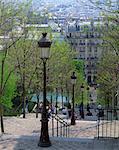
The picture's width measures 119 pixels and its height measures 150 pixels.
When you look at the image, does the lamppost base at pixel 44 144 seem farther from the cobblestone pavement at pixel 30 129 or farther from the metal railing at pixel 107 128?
the cobblestone pavement at pixel 30 129

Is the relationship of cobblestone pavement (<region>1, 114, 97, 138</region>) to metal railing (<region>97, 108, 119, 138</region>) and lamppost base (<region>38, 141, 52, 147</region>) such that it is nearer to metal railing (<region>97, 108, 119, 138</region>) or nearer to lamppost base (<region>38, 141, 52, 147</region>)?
metal railing (<region>97, 108, 119, 138</region>)

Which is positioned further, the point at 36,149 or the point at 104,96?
the point at 104,96

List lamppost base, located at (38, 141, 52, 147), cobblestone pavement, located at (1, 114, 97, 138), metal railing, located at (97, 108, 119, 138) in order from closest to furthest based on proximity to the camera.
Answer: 1. lamppost base, located at (38, 141, 52, 147)
2. metal railing, located at (97, 108, 119, 138)
3. cobblestone pavement, located at (1, 114, 97, 138)

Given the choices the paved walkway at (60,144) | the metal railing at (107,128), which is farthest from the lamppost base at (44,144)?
the metal railing at (107,128)

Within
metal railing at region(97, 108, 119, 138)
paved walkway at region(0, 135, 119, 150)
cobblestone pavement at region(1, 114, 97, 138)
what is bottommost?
cobblestone pavement at region(1, 114, 97, 138)

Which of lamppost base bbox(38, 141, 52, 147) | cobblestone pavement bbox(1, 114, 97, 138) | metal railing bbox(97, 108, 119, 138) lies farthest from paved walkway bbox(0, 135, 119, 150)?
cobblestone pavement bbox(1, 114, 97, 138)

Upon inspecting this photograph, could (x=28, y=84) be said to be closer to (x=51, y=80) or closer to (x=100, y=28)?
(x=51, y=80)

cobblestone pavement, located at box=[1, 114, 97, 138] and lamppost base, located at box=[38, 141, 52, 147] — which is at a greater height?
lamppost base, located at box=[38, 141, 52, 147]

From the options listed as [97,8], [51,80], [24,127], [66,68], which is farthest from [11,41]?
[66,68]

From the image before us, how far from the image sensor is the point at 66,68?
49.8 meters

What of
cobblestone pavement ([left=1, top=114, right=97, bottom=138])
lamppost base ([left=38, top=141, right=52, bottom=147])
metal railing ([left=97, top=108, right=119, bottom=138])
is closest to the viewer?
lamppost base ([left=38, top=141, right=52, bottom=147])

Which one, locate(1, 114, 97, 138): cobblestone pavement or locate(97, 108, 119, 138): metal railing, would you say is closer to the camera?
locate(97, 108, 119, 138): metal railing

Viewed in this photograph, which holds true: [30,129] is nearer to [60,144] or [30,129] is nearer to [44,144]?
[60,144]

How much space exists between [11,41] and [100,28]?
17.3ft
